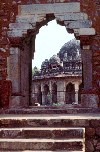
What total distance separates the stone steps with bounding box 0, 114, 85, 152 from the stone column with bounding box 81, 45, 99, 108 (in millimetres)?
3954

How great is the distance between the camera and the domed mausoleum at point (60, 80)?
28.8 m

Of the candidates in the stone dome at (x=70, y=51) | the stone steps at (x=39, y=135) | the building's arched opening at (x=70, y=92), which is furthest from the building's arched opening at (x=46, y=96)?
the stone steps at (x=39, y=135)

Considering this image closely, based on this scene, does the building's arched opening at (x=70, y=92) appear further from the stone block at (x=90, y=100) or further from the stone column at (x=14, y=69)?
the stone block at (x=90, y=100)

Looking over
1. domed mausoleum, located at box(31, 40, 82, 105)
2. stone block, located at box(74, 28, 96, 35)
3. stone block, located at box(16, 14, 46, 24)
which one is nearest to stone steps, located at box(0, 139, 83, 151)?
stone block, located at box(74, 28, 96, 35)

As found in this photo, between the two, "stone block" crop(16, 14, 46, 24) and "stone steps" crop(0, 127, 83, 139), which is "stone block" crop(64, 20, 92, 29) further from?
"stone steps" crop(0, 127, 83, 139)

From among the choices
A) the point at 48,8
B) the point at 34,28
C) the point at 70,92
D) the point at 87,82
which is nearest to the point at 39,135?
the point at 87,82

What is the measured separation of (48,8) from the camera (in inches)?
412

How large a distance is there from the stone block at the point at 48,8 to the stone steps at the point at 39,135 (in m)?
5.26

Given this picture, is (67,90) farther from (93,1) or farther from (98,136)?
(98,136)

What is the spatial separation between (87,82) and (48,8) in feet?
8.37

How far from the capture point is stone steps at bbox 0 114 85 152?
4.97 metres

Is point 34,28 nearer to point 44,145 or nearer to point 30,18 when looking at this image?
point 30,18

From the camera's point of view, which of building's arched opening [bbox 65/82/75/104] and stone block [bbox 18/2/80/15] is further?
building's arched opening [bbox 65/82/75/104]

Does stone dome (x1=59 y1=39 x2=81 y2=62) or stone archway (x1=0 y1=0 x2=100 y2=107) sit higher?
stone dome (x1=59 y1=39 x2=81 y2=62)
